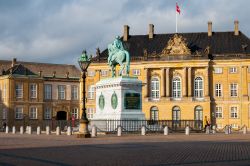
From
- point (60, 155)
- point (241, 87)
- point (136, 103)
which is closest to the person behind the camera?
point (60, 155)

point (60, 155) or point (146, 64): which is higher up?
point (146, 64)

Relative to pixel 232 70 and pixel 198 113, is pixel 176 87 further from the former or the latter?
pixel 232 70

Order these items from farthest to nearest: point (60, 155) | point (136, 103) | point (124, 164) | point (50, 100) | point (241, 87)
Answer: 1. point (50, 100)
2. point (241, 87)
3. point (136, 103)
4. point (60, 155)
5. point (124, 164)

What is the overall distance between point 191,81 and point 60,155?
59025 millimetres

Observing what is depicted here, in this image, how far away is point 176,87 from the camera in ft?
246

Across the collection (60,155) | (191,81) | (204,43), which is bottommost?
(60,155)

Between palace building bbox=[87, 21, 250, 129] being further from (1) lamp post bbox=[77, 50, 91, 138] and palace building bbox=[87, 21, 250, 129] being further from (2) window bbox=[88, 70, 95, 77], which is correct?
(1) lamp post bbox=[77, 50, 91, 138]

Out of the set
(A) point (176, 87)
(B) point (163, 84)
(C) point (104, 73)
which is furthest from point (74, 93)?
(A) point (176, 87)

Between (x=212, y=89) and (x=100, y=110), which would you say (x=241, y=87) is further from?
(x=100, y=110)

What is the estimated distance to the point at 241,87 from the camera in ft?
240

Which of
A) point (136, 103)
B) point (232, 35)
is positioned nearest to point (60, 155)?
point (136, 103)

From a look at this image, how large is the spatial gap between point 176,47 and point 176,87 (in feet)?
18.7

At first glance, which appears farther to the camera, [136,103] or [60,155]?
[136,103]

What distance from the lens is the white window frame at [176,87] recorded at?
74625 millimetres
